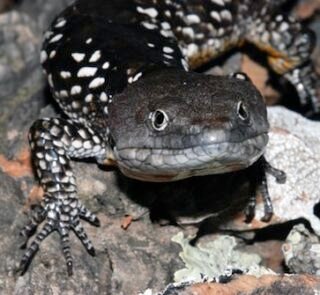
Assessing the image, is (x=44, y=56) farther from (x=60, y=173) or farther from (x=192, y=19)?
(x=192, y=19)

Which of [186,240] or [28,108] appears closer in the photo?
[186,240]

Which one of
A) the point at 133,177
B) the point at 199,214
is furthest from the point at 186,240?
the point at 133,177

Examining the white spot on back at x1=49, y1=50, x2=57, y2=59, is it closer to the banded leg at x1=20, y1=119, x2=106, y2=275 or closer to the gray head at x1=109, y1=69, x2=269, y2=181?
the banded leg at x1=20, y1=119, x2=106, y2=275

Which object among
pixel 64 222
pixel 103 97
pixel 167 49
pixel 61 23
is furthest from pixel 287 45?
pixel 64 222

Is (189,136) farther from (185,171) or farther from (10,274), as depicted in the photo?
(10,274)

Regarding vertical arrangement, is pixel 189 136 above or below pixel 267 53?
above
